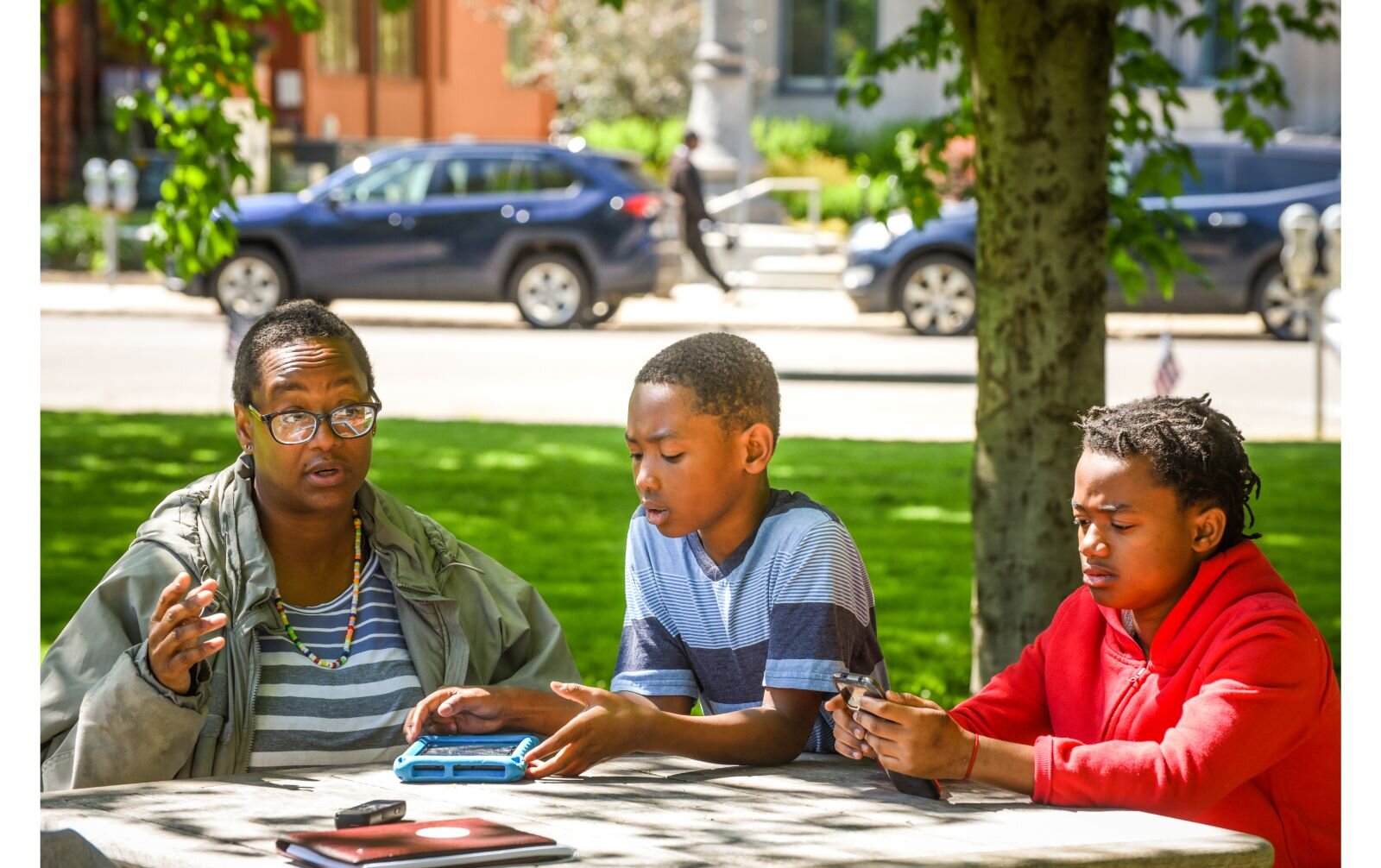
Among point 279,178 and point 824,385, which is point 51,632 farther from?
point 279,178

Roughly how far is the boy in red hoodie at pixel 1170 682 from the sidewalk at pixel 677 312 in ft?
55.2

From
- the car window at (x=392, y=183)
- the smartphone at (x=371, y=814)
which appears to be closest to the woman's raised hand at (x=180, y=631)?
the smartphone at (x=371, y=814)

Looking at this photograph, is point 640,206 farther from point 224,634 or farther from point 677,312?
point 224,634

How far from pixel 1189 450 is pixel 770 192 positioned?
82.9 feet

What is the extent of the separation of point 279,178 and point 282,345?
27627 mm

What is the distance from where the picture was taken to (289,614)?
351 cm

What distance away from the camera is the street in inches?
539

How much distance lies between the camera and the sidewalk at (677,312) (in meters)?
20.4

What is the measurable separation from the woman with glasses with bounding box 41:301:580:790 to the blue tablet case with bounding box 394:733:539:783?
43cm

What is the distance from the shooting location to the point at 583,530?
9.07 metres

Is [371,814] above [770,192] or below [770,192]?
below

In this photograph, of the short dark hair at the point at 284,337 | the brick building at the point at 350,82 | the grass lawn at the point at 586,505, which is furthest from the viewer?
the brick building at the point at 350,82

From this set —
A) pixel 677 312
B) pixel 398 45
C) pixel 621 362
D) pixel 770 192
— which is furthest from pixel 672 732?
pixel 398 45

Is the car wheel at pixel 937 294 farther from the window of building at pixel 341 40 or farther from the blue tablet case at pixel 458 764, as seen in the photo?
the window of building at pixel 341 40
